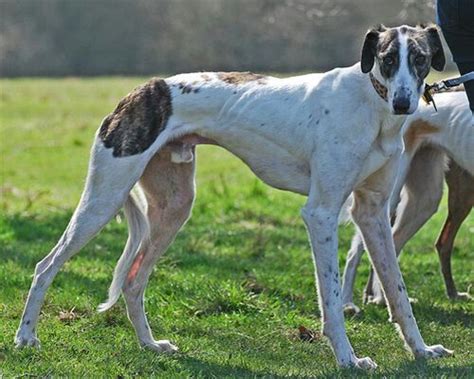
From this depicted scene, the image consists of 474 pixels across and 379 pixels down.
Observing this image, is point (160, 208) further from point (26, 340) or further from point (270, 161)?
point (26, 340)

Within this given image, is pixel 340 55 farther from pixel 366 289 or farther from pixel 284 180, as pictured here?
pixel 284 180

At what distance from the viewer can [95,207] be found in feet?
20.8

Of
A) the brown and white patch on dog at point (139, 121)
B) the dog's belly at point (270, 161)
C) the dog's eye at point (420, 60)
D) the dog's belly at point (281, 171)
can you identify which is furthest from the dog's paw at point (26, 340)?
the dog's eye at point (420, 60)

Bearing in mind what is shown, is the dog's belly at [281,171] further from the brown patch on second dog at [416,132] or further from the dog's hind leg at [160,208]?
the brown patch on second dog at [416,132]

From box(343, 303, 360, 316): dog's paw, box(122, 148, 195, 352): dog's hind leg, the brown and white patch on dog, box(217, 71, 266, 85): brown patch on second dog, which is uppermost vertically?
box(217, 71, 266, 85): brown patch on second dog

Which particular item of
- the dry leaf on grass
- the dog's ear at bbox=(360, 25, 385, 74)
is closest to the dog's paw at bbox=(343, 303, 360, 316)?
the dry leaf on grass

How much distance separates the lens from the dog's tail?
6.61 meters

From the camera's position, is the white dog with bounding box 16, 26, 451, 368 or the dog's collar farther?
the white dog with bounding box 16, 26, 451, 368

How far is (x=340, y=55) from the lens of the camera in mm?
23609

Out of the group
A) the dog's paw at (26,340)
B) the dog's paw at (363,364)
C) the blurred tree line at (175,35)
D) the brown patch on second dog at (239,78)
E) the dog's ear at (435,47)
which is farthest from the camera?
the blurred tree line at (175,35)

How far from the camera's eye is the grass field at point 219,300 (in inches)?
235

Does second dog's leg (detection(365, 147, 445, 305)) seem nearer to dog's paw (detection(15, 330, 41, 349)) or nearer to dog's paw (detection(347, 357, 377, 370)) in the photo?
dog's paw (detection(347, 357, 377, 370))

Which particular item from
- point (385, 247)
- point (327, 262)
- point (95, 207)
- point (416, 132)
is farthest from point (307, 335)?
point (416, 132)

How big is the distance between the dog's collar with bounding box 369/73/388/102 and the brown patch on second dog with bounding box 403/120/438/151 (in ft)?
6.21
